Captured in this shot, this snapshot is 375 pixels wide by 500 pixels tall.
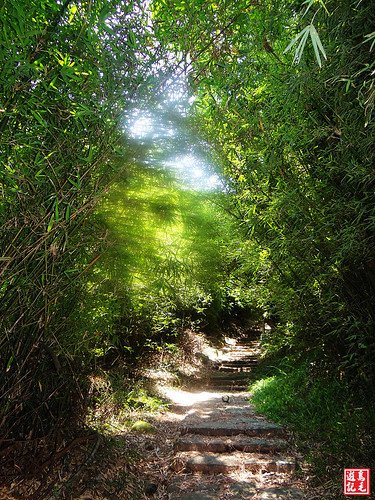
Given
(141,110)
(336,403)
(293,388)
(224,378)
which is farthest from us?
(224,378)

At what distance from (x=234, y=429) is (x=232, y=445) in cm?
36

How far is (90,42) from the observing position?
173 centimetres

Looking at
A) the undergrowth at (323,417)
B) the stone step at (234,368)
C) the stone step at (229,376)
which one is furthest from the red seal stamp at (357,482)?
the stone step at (234,368)

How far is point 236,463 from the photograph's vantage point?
297 cm

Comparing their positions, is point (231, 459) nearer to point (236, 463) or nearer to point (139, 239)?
point (236, 463)

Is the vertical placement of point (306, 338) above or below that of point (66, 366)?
above

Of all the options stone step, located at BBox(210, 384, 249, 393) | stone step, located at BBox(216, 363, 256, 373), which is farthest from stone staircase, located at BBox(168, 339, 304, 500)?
stone step, located at BBox(216, 363, 256, 373)

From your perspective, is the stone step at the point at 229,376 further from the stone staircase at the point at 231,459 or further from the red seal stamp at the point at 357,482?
the red seal stamp at the point at 357,482

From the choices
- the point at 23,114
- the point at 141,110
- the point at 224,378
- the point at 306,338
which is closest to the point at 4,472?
the point at 23,114

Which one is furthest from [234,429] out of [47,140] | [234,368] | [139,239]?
[234,368]

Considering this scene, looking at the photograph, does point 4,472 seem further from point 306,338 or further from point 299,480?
point 306,338

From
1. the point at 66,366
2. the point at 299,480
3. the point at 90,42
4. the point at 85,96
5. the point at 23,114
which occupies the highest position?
the point at 90,42

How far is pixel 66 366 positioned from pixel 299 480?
1844 millimetres

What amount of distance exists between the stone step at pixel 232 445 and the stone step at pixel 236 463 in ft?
0.34
